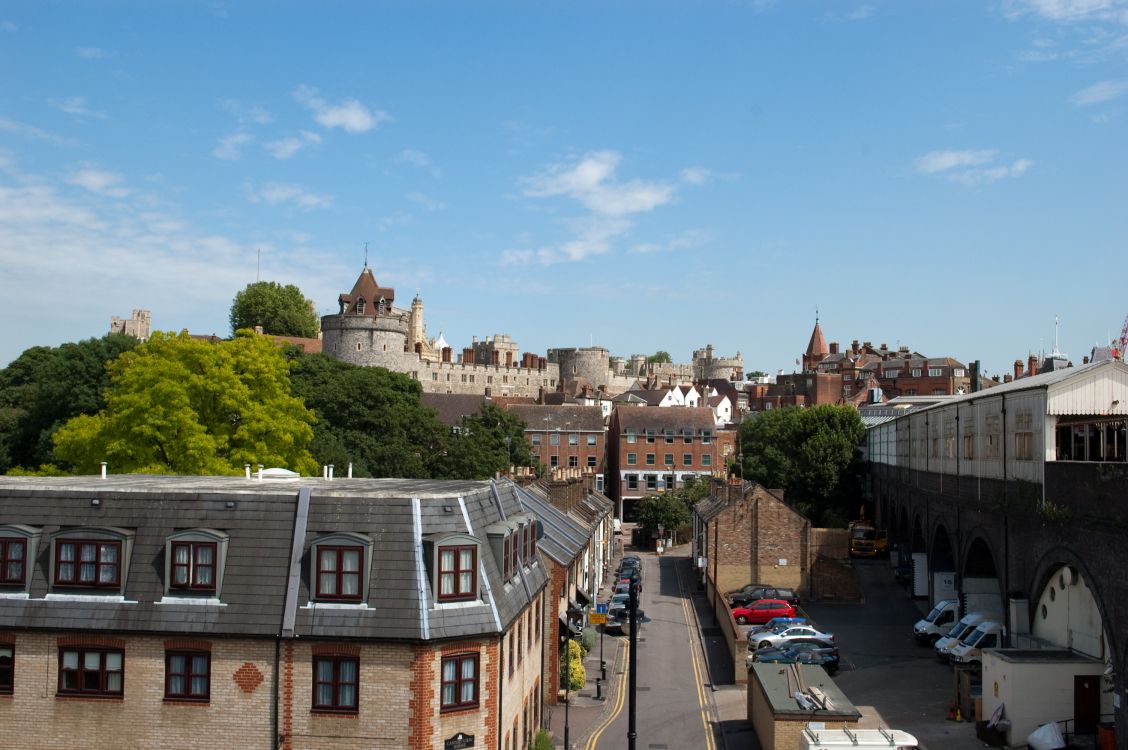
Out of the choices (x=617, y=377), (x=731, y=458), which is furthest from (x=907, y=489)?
(x=617, y=377)

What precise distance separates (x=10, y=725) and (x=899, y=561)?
151ft

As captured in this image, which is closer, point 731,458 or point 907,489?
point 907,489

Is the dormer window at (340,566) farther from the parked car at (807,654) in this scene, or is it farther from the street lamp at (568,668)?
the parked car at (807,654)

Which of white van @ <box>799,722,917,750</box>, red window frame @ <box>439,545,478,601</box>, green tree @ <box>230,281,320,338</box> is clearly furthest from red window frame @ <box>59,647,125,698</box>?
green tree @ <box>230,281,320,338</box>

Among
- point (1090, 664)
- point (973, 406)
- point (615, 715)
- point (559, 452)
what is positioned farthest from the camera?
point (559, 452)

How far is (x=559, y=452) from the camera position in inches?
3661

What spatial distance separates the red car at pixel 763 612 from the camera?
41469mm

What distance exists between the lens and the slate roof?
17609 mm

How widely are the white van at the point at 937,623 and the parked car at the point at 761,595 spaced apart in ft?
21.9

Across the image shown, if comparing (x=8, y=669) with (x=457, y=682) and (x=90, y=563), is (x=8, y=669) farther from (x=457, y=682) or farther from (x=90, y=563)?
(x=457, y=682)

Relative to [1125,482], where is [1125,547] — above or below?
below

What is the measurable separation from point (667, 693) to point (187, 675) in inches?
678

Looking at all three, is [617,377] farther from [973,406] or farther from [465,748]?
[465,748]

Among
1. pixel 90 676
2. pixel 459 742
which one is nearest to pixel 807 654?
pixel 459 742
